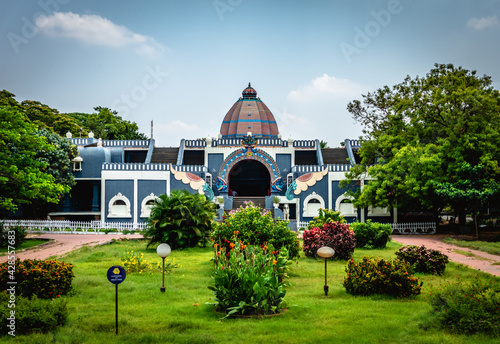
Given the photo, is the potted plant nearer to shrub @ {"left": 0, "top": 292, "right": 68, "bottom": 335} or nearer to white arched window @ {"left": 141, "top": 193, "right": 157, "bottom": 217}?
white arched window @ {"left": 141, "top": 193, "right": 157, "bottom": 217}

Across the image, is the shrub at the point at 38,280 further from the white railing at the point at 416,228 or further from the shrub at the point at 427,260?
the white railing at the point at 416,228

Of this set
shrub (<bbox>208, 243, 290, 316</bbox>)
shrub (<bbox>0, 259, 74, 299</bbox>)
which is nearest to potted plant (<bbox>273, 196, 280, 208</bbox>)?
shrub (<bbox>0, 259, 74, 299</bbox>)

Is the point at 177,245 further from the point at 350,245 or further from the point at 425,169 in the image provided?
the point at 425,169

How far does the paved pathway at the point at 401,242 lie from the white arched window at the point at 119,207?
162 inches

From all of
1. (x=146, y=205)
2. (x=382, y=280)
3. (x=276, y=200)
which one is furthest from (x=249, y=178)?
(x=382, y=280)

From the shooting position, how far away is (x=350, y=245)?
49.1 feet

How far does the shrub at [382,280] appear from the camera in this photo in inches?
380

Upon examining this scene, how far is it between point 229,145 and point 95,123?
16.6m

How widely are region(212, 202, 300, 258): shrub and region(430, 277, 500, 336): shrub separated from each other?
6705 mm

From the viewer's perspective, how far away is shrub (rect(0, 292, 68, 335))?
23.8 feet

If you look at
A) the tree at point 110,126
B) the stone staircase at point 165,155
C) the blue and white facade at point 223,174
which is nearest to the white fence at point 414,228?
the blue and white facade at point 223,174

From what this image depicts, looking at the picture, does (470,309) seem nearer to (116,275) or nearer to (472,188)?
(116,275)

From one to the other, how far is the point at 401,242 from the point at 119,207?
1552 cm

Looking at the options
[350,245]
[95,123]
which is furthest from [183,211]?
[95,123]
